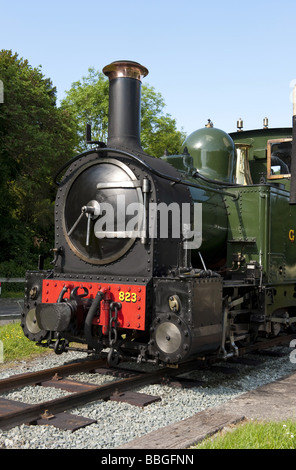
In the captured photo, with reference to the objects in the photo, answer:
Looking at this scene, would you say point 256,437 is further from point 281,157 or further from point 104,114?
point 104,114

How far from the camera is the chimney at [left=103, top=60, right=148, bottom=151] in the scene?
5.45 meters

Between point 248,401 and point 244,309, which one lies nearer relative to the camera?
point 248,401

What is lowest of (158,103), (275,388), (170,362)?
(275,388)

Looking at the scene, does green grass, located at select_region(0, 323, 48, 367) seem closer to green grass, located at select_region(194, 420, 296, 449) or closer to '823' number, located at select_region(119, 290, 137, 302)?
'823' number, located at select_region(119, 290, 137, 302)

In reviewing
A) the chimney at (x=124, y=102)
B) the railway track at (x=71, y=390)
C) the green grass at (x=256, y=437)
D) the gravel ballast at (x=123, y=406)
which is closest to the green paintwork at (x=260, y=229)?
the railway track at (x=71, y=390)

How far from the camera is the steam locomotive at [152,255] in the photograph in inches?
186

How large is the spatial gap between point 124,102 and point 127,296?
2180 mm

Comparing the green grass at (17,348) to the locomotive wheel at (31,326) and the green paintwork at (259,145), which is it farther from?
the green paintwork at (259,145)

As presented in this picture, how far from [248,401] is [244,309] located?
5.46 feet

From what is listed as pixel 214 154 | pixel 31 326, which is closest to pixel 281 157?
pixel 214 154

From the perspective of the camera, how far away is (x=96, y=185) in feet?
17.1

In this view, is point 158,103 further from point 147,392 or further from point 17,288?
point 147,392

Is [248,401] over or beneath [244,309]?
beneath
